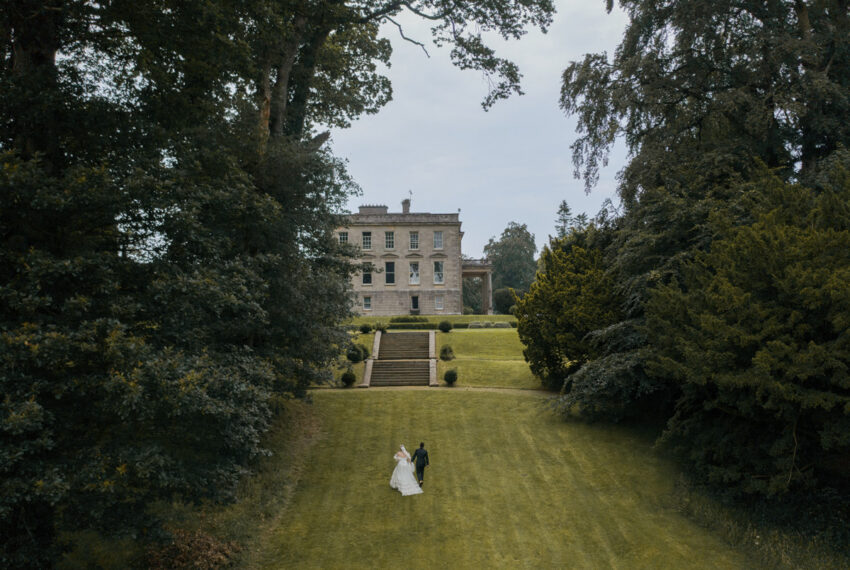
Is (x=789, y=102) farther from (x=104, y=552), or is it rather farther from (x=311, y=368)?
(x=104, y=552)

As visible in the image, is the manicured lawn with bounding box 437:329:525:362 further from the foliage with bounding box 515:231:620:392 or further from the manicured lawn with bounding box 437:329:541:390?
the foliage with bounding box 515:231:620:392

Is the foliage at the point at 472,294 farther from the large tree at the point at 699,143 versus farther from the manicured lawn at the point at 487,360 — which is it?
the large tree at the point at 699,143

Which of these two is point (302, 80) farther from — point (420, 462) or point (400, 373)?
point (400, 373)

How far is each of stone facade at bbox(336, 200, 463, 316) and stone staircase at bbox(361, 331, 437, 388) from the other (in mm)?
18620

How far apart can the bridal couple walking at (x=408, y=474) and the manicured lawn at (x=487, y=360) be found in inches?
418

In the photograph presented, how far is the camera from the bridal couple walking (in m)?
15.2

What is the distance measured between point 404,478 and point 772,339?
31.1ft

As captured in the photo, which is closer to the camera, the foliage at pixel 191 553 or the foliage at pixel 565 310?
the foliage at pixel 191 553

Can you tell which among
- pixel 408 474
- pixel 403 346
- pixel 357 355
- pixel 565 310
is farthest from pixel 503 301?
pixel 408 474

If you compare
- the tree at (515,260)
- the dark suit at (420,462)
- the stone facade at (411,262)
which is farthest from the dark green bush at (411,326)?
the tree at (515,260)

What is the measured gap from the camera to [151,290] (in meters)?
9.55

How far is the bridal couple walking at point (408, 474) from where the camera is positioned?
15203 mm

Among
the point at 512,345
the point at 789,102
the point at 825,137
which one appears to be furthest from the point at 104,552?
the point at 512,345

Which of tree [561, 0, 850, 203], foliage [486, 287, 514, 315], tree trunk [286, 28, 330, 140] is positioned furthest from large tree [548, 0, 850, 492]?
foliage [486, 287, 514, 315]
